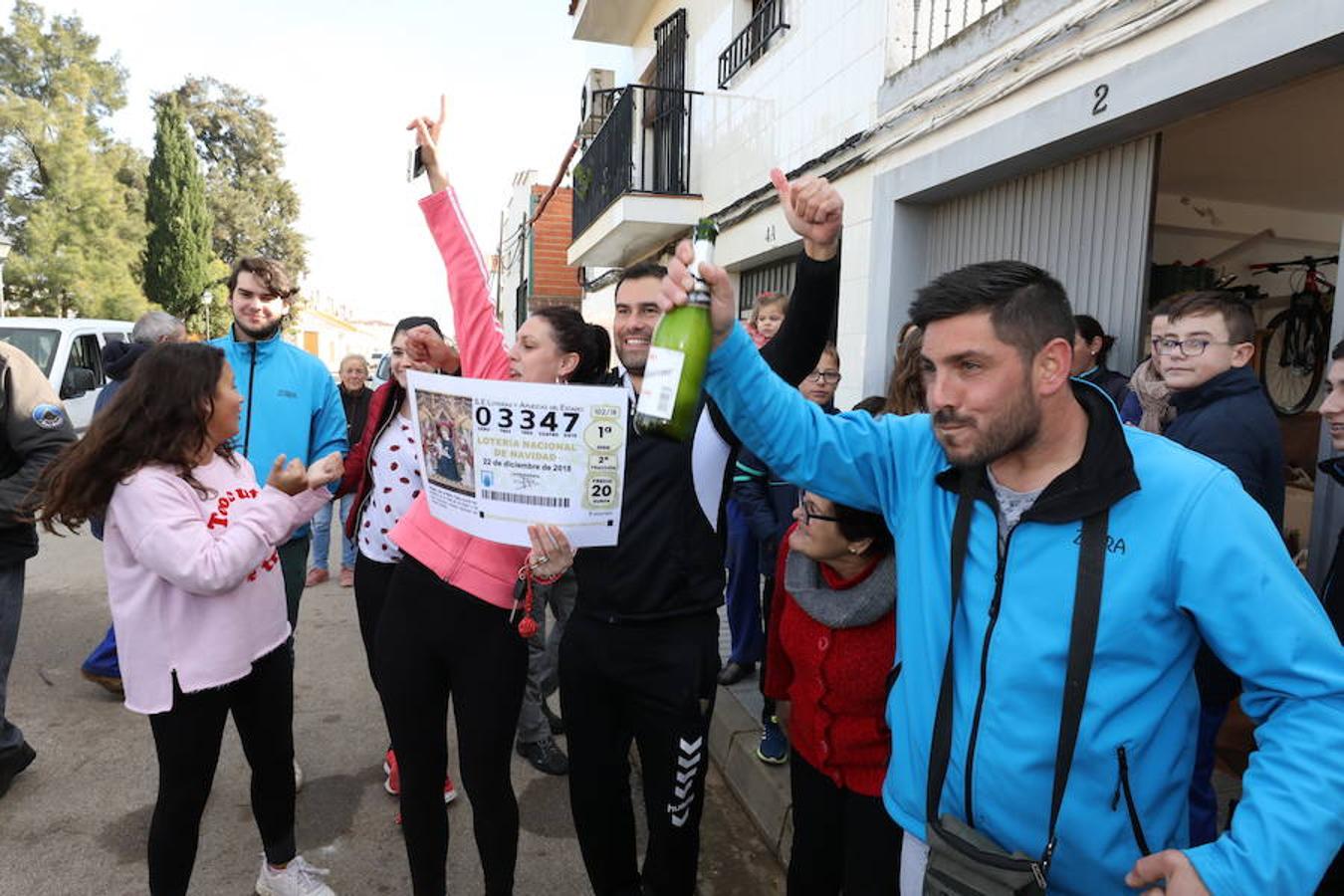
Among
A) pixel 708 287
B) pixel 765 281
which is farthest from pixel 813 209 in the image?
pixel 765 281

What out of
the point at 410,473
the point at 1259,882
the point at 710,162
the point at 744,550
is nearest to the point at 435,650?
the point at 410,473

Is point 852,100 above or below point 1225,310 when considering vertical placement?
above

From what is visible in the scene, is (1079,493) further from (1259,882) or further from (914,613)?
(1259,882)

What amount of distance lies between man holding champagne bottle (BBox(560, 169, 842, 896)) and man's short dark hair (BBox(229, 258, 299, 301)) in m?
1.81

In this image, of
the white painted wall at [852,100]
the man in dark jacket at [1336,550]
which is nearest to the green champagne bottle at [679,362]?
the man in dark jacket at [1336,550]

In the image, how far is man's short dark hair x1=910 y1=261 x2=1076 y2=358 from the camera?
146cm

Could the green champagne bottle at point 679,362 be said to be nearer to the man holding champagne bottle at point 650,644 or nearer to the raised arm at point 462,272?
the man holding champagne bottle at point 650,644

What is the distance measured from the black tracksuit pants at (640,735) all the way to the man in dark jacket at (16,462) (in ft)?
8.31

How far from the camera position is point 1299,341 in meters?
7.21

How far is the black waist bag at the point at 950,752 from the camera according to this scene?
1.37 metres

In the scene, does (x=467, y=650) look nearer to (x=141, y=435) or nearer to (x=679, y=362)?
(x=141, y=435)

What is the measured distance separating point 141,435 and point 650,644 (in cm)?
157

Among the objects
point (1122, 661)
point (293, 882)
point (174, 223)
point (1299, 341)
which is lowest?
point (293, 882)

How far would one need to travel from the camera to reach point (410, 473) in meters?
3.14
